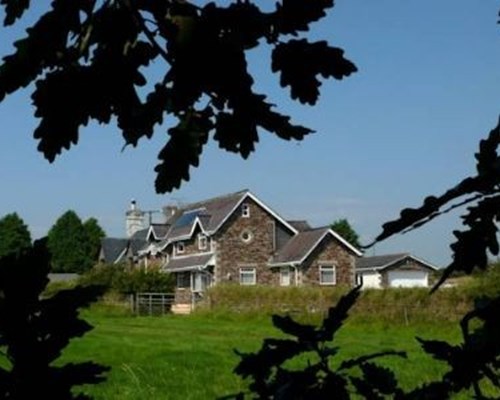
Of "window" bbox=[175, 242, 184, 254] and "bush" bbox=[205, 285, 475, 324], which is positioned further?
"window" bbox=[175, 242, 184, 254]

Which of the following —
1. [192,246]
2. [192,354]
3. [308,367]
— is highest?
[192,246]

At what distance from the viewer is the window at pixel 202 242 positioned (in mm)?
51019

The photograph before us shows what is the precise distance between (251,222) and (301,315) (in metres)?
15.6

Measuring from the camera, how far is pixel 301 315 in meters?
34.7

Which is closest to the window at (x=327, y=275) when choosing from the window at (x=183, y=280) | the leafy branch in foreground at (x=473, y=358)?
the window at (x=183, y=280)

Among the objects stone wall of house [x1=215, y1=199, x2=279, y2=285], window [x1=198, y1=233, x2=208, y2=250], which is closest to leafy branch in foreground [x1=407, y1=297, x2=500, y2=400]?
stone wall of house [x1=215, y1=199, x2=279, y2=285]

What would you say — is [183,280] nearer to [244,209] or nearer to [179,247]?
[179,247]

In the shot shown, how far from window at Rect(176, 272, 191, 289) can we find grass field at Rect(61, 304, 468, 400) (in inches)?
681

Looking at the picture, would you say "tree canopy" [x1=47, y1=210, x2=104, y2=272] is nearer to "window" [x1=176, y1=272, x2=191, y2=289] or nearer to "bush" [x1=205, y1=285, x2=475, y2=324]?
"window" [x1=176, y1=272, x2=191, y2=289]

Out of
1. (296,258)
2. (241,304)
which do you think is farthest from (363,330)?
(296,258)

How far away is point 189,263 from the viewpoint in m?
51.3

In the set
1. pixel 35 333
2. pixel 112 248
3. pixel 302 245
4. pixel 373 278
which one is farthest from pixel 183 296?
pixel 35 333

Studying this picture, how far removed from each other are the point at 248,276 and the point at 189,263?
3.41 m

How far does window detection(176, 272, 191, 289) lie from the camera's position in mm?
52062
